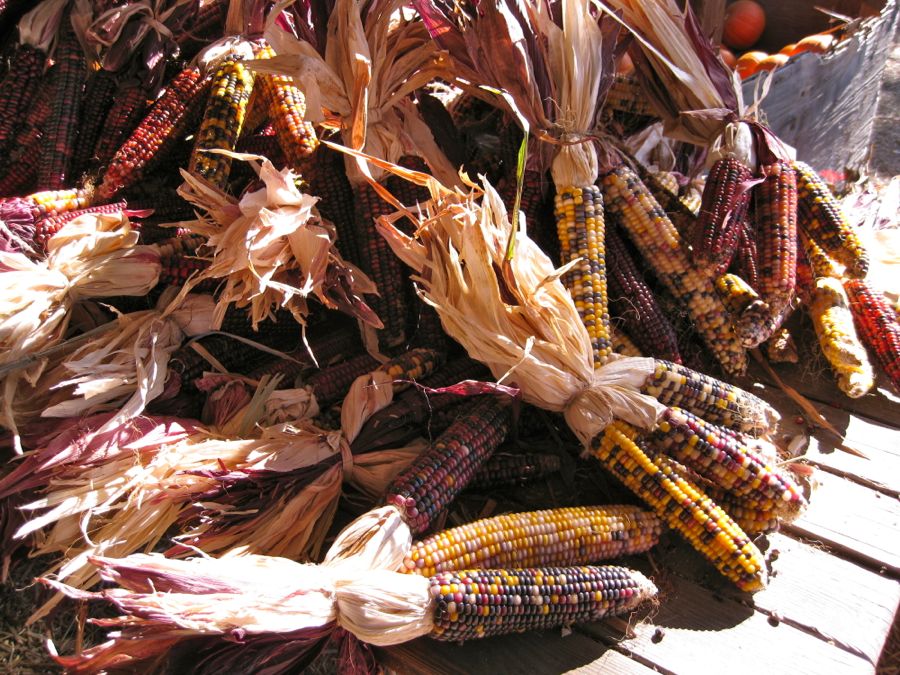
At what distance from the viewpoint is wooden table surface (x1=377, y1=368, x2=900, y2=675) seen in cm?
213

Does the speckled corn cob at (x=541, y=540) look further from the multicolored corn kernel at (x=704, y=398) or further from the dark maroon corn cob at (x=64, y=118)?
the dark maroon corn cob at (x=64, y=118)

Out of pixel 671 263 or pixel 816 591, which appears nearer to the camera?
pixel 816 591

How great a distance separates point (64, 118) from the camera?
3143 millimetres

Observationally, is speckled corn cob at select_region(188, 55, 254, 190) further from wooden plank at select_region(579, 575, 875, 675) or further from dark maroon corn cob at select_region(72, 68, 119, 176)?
wooden plank at select_region(579, 575, 875, 675)

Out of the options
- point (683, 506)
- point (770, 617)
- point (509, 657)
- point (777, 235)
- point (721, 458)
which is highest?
point (777, 235)

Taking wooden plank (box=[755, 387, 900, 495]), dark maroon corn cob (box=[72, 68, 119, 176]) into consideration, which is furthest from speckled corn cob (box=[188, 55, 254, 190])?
wooden plank (box=[755, 387, 900, 495])

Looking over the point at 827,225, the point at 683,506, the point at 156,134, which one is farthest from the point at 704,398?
the point at 156,134

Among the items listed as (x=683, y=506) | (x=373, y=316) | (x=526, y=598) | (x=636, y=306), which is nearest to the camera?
(x=526, y=598)

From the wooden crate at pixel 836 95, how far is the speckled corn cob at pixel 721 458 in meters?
3.08

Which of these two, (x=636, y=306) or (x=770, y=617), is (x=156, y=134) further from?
(x=770, y=617)

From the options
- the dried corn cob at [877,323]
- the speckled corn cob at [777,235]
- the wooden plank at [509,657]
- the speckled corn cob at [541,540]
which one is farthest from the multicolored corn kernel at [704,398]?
the dried corn cob at [877,323]

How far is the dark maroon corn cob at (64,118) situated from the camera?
3.09 metres

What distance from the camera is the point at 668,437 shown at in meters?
2.40

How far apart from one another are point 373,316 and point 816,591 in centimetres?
189
